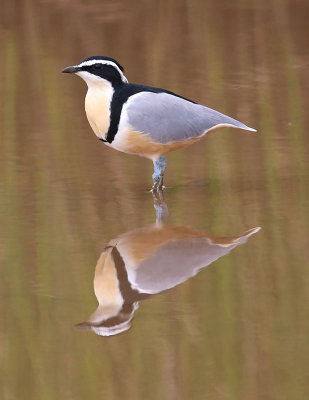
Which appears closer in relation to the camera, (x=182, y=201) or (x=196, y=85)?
(x=182, y=201)

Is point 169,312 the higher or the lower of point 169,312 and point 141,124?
the lower

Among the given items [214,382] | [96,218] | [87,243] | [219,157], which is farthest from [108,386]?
[219,157]

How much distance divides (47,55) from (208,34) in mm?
→ 1381

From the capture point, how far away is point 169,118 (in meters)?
6.42

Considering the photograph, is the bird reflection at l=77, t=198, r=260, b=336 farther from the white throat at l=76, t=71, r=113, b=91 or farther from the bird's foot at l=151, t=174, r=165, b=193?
the white throat at l=76, t=71, r=113, b=91

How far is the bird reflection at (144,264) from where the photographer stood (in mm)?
4879

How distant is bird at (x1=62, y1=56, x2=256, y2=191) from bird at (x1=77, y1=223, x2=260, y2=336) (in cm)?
57

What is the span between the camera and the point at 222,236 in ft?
19.1

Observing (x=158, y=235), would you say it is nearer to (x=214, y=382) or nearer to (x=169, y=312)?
(x=169, y=312)

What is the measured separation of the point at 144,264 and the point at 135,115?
3.84 feet

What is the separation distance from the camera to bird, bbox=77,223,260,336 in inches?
192

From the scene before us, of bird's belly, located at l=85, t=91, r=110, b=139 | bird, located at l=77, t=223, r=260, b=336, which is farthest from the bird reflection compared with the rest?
bird's belly, located at l=85, t=91, r=110, b=139

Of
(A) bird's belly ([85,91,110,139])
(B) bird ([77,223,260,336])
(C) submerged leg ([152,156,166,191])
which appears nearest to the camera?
(B) bird ([77,223,260,336])

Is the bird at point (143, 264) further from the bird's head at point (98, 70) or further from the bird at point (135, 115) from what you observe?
the bird's head at point (98, 70)
